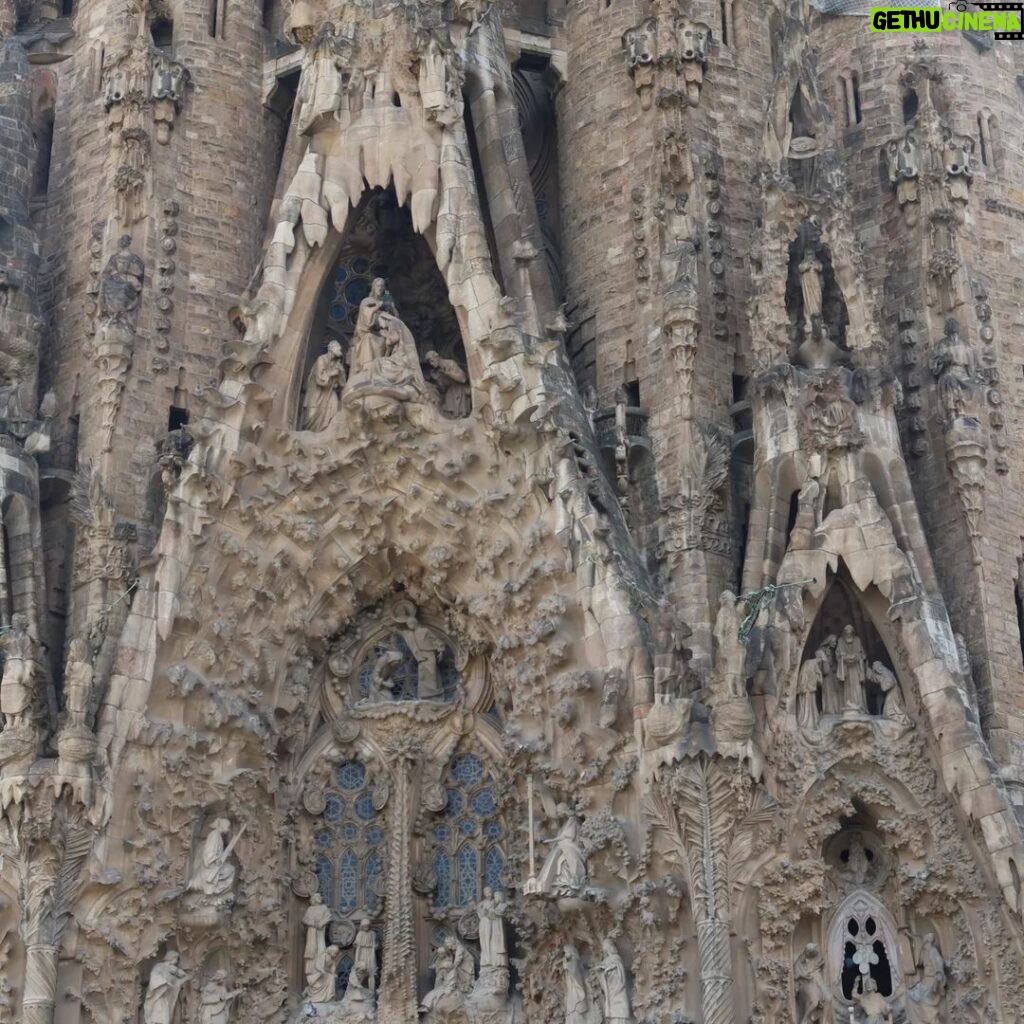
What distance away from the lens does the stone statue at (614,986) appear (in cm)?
1625

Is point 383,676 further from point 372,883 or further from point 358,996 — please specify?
point 358,996

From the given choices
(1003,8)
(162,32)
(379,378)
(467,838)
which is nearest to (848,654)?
(467,838)

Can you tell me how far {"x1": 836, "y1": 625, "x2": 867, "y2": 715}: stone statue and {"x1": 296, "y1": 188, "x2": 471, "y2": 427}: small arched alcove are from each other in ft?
13.3

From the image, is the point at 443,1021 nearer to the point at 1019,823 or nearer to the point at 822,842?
the point at 822,842

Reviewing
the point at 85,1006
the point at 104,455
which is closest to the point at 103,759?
the point at 85,1006

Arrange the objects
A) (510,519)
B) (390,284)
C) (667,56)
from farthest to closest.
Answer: (667,56) → (390,284) → (510,519)

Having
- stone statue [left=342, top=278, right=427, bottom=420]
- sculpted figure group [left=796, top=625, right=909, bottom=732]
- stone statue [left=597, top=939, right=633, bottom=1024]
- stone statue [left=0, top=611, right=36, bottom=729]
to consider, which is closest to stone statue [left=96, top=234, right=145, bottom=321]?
stone statue [left=342, top=278, right=427, bottom=420]

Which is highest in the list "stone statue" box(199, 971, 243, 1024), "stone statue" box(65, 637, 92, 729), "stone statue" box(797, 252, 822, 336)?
"stone statue" box(797, 252, 822, 336)

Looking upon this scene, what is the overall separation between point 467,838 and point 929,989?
387 cm

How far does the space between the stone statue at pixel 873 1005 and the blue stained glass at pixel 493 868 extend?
2982 mm

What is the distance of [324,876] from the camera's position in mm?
18094

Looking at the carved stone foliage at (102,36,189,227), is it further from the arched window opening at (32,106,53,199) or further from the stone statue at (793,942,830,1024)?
the stone statue at (793,942,830,1024)

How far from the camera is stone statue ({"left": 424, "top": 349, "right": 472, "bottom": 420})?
18.7m

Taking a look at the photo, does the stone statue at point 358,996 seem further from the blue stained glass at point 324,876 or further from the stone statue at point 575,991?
the stone statue at point 575,991
